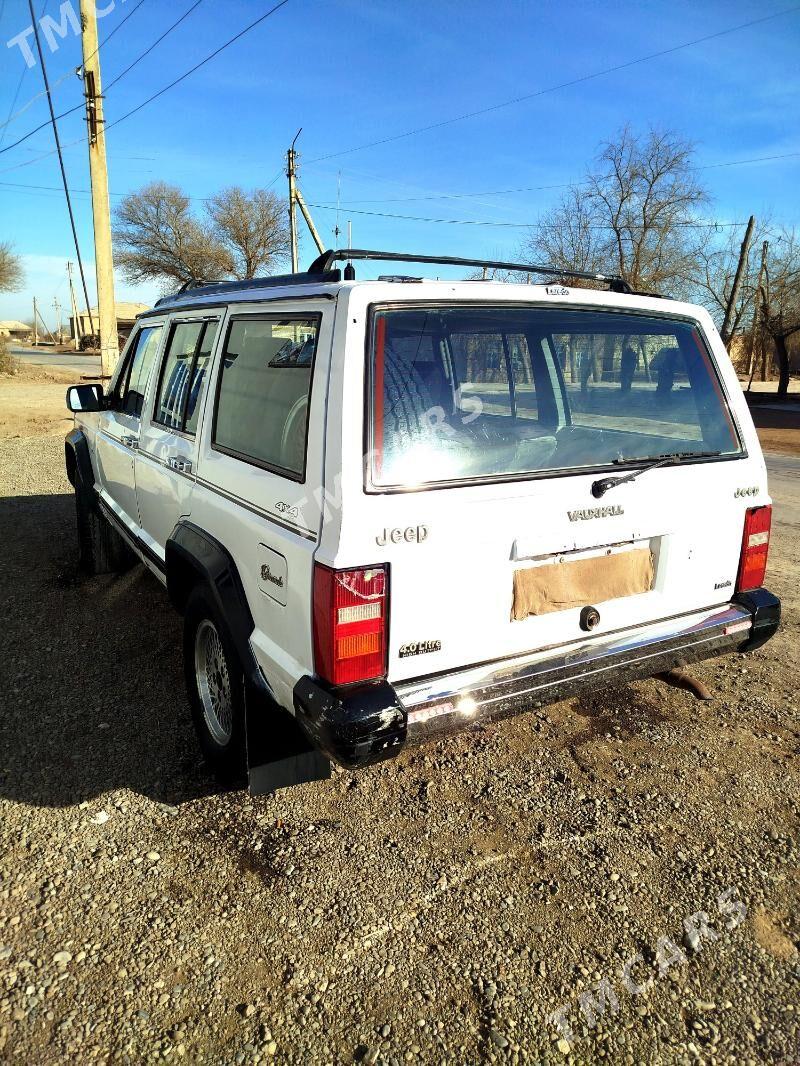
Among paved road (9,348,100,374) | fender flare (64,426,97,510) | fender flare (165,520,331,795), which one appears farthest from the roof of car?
paved road (9,348,100,374)

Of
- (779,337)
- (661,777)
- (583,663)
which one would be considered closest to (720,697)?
(661,777)

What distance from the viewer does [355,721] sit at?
2.05 meters

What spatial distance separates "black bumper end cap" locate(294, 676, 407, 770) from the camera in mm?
2059

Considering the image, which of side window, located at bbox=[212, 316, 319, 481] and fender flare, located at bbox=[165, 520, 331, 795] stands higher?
side window, located at bbox=[212, 316, 319, 481]

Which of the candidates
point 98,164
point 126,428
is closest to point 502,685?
point 126,428

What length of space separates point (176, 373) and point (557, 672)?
7.78 feet

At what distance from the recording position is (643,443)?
274cm

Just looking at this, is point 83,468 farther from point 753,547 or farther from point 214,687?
point 753,547

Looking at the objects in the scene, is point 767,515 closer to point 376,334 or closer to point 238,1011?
point 376,334

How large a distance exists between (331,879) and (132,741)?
132 centimetres

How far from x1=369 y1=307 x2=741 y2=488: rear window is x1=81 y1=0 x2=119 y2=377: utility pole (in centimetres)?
1078

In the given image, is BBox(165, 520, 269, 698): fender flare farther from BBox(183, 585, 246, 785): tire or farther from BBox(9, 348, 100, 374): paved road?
BBox(9, 348, 100, 374): paved road

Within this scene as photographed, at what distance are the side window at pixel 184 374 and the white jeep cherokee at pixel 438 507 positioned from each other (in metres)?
0.02

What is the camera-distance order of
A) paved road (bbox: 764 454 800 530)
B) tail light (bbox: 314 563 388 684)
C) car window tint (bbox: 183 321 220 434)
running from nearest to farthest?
tail light (bbox: 314 563 388 684)
car window tint (bbox: 183 321 220 434)
paved road (bbox: 764 454 800 530)
